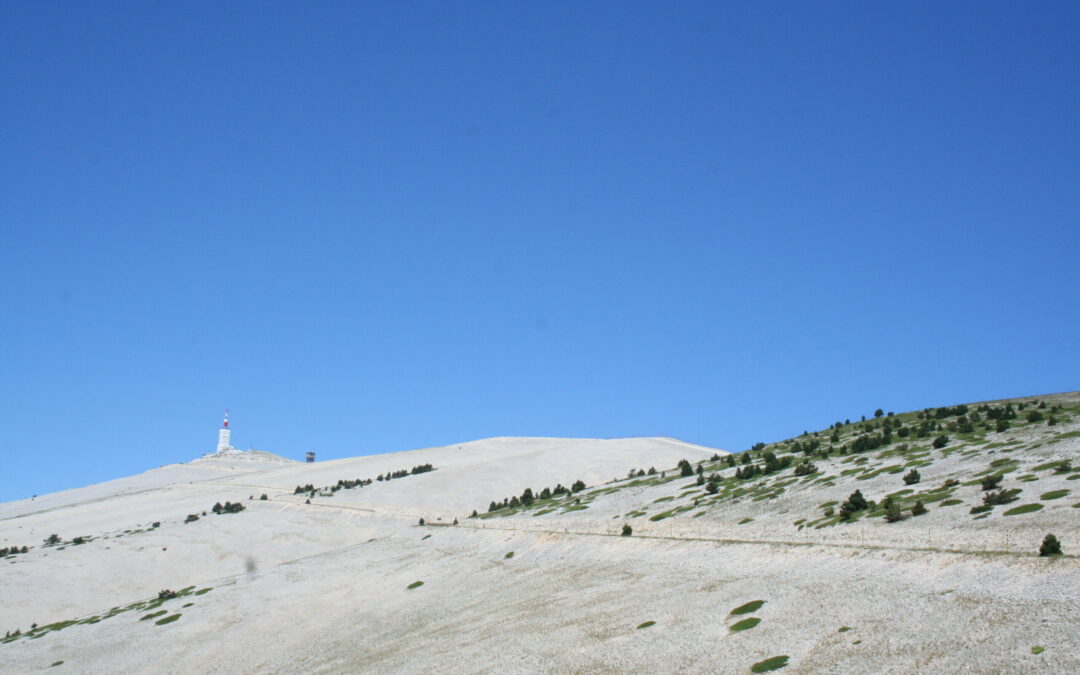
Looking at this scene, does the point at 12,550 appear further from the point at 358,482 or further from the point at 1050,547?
the point at 1050,547

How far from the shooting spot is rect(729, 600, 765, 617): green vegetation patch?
31.7m

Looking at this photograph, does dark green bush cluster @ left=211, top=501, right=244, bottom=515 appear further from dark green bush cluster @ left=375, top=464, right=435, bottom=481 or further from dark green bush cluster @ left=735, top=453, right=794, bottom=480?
dark green bush cluster @ left=735, top=453, right=794, bottom=480

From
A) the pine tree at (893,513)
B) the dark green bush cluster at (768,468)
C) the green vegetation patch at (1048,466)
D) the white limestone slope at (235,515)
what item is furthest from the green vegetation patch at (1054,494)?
the white limestone slope at (235,515)

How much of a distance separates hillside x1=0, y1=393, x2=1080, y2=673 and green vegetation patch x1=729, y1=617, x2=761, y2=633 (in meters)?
0.16

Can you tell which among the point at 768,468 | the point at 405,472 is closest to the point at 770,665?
the point at 768,468

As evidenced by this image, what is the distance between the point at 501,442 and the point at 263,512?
7051 cm

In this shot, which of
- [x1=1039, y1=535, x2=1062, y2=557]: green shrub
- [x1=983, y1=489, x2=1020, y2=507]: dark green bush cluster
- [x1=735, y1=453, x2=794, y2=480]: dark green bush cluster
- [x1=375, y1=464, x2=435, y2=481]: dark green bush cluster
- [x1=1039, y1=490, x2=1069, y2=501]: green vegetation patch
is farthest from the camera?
[x1=375, y1=464, x2=435, y2=481]: dark green bush cluster

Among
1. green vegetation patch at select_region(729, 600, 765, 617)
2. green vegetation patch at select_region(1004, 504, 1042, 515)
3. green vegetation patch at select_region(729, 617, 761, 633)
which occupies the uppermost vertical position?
green vegetation patch at select_region(1004, 504, 1042, 515)

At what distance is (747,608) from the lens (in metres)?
32.0

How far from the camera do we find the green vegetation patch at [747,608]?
104ft

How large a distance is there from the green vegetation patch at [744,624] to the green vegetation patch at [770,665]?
3158 millimetres

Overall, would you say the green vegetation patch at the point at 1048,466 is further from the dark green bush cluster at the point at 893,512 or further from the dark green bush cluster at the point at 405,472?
the dark green bush cluster at the point at 405,472

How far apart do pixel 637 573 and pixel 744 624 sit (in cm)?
1243

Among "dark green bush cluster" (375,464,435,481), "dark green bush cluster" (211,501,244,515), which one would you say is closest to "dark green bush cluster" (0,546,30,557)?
"dark green bush cluster" (211,501,244,515)
